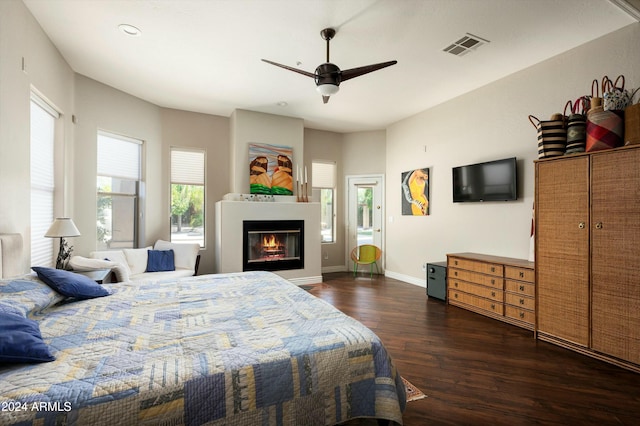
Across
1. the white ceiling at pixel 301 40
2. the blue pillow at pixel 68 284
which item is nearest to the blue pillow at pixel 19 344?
the blue pillow at pixel 68 284

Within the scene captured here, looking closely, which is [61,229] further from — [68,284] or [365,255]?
[365,255]

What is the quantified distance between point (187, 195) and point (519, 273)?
4.94 m

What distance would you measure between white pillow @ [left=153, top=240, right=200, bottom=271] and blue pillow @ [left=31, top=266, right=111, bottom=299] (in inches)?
88.5

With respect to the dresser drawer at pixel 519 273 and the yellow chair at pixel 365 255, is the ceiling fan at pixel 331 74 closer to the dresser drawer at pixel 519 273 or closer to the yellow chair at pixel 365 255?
the dresser drawer at pixel 519 273

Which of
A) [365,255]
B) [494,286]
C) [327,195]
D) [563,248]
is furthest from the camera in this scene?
[327,195]

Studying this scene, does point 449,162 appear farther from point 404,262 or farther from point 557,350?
point 557,350

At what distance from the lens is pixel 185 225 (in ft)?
16.9

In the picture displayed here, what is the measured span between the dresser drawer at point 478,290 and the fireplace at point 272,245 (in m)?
2.49

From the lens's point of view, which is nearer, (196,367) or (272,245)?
(196,367)

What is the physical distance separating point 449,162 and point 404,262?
1945mm

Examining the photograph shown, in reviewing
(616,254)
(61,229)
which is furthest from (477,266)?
(61,229)

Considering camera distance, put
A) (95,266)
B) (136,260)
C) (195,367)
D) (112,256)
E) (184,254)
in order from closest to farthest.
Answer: (195,367), (95,266), (112,256), (136,260), (184,254)

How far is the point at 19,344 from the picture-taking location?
116cm

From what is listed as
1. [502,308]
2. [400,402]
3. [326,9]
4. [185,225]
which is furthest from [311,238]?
[400,402]
